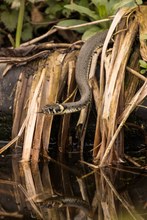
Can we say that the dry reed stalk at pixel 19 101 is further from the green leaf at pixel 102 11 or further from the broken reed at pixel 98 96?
the green leaf at pixel 102 11

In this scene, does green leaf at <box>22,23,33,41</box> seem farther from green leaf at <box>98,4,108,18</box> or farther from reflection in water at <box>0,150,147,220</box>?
reflection in water at <box>0,150,147,220</box>

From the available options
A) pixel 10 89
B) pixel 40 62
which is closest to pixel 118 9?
pixel 40 62

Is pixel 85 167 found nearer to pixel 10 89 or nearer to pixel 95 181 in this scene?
pixel 95 181

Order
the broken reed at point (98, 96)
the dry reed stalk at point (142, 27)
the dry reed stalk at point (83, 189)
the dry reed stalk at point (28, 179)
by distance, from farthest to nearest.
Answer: the dry reed stalk at point (142, 27)
the broken reed at point (98, 96)
the dry reed stalk at point (28, 179)
the dry reed stalk at point (83, 189)

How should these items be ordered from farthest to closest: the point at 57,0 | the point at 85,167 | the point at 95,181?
the point at 57,0, the point at 85,167, the point at 95,181

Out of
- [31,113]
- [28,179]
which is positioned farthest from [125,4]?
[28,179]

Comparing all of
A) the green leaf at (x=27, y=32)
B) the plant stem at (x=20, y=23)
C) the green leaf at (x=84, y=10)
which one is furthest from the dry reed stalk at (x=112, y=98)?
the green leaf at (x=27, y=32)

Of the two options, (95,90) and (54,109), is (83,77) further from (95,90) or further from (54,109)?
(54,109)
